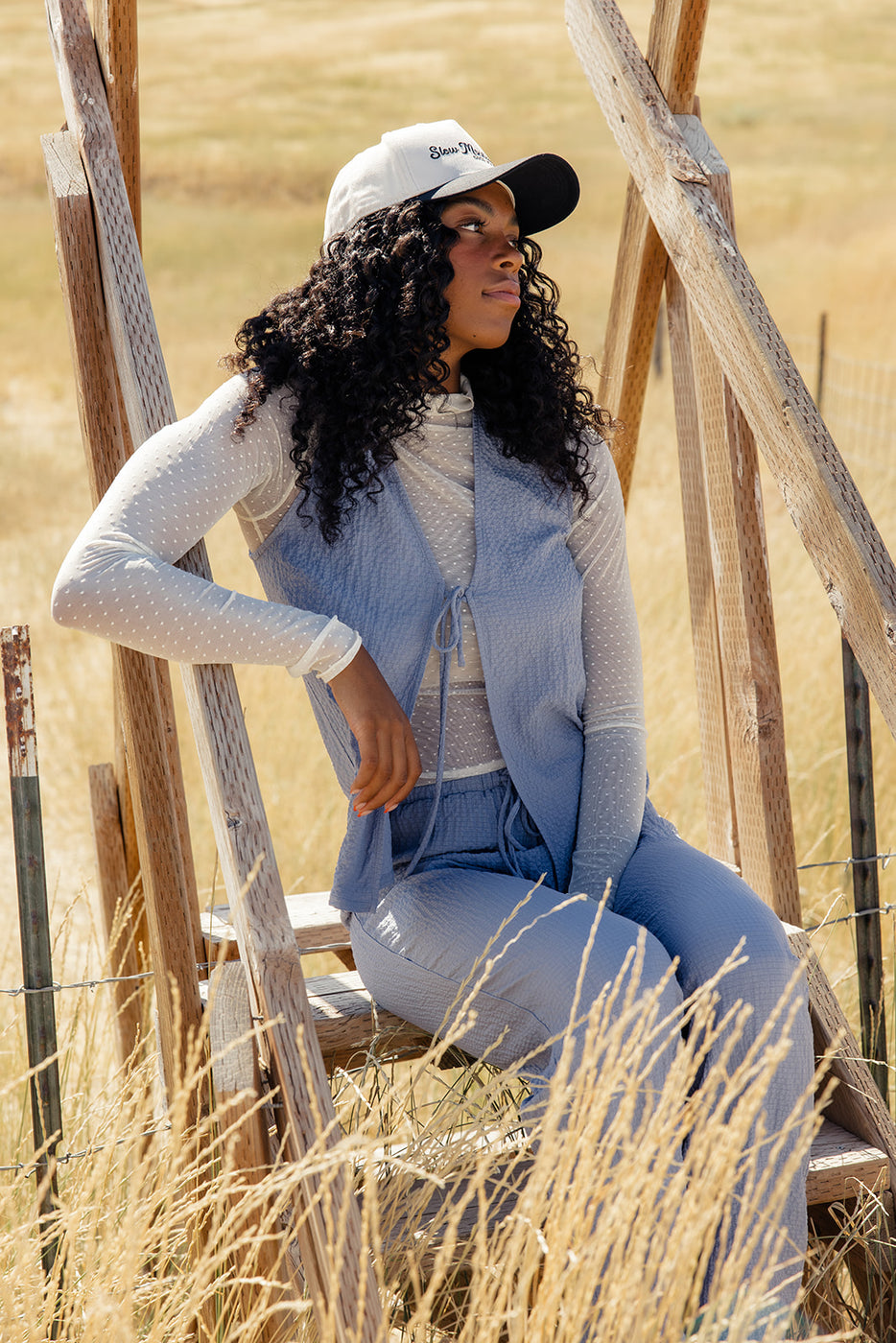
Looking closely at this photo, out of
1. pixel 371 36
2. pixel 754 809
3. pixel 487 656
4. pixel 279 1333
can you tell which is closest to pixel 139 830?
pixel 487 656

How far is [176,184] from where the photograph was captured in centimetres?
2658

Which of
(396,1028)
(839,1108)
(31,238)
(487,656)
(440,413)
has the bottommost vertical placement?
(839,1108)

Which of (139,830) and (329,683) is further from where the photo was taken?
(139,830)

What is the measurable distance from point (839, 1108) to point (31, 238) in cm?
2288

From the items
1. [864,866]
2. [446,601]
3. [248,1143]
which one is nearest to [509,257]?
[446,601]

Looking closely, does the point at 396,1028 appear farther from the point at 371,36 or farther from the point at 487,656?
the point at 371,36

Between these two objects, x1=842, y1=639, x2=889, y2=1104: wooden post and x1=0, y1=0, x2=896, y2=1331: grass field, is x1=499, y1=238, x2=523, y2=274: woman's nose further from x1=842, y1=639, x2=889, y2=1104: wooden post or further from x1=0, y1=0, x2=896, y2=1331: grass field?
x1=842, y1=639, x2=889, y2=1104: wooden post

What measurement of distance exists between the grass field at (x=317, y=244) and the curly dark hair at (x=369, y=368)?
0.10 metres

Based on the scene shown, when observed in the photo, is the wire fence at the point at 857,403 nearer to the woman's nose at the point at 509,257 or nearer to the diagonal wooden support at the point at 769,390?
the diagonal wooden support at the point at 769,390

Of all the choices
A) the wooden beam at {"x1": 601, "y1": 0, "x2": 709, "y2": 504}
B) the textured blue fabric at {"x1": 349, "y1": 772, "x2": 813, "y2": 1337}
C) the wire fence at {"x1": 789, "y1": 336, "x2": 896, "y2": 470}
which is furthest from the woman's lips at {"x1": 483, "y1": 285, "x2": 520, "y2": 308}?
the wire fence at {"x1": 789, "y1": 336, "x2": 896, "y2": 470}

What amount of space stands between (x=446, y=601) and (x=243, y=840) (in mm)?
534

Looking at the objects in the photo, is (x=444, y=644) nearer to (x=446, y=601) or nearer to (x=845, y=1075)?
(x=446, y=601)

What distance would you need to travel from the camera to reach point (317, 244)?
25.1ft

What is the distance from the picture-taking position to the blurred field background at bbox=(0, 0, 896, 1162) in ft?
15.9
